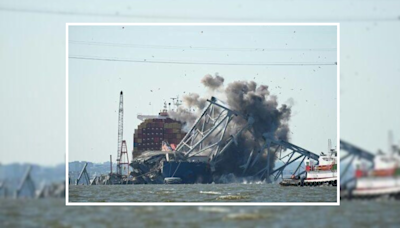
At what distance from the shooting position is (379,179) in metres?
61.3

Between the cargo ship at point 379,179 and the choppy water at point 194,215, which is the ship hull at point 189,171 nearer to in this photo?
the choppy water at point 194,215

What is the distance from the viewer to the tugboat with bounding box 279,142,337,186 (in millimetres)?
115062

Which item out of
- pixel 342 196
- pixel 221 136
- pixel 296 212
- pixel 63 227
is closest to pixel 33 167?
pixel 63 227

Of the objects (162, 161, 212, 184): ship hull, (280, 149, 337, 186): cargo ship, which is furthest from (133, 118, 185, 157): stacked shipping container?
(280, 149, 337, 186): cargo ship

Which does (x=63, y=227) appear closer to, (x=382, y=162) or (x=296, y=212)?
(x=296, y=212)

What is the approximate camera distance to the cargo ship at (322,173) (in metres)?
115

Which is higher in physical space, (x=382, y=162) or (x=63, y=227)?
(x=382, y=162)

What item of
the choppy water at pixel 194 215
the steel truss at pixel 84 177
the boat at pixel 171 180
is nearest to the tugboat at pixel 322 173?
the boat at pixel 171 180

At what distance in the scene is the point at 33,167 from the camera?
60281 mm

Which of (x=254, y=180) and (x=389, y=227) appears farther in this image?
(x=254, y=180)

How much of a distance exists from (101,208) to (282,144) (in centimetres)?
8584

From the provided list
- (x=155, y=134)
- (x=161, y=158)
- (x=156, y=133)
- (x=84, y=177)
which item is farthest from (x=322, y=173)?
(x=84, y=177)

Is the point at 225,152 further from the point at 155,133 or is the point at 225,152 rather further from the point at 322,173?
the point at 322,173

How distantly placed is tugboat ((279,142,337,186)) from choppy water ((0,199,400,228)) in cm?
5092
